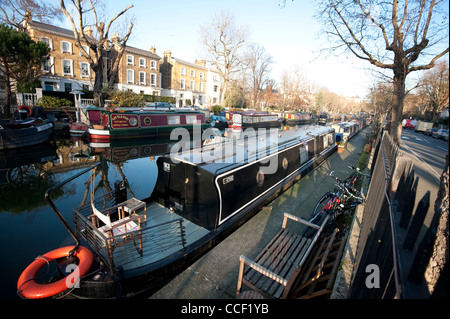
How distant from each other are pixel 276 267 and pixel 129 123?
57.2 ft

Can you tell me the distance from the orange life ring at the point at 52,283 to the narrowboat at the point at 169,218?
1 cm

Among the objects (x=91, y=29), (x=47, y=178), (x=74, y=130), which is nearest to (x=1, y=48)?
(x=74, y=130)

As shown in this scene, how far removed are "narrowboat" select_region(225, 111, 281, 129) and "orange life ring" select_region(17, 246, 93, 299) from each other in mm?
21640

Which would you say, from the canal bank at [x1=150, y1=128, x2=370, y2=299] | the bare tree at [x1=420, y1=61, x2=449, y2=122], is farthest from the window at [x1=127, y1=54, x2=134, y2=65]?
the bare tree at [x1=420, y1=61, x2=449, y2=122]

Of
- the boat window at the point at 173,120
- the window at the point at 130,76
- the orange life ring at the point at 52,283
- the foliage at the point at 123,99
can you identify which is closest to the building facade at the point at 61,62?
the foliage at the point at 123,99

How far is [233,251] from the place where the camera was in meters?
4.89

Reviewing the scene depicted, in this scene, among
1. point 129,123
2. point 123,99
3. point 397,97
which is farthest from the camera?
point 123,99

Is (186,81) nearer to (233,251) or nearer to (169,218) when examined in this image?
(169,218)

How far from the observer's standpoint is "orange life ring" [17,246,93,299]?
3180mm

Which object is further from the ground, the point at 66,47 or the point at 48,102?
the point at 66,47

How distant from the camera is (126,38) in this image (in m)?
22.2

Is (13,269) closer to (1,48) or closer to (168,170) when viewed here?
(168,170)

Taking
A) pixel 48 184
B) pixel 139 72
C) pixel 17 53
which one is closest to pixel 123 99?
pixel 17 53
